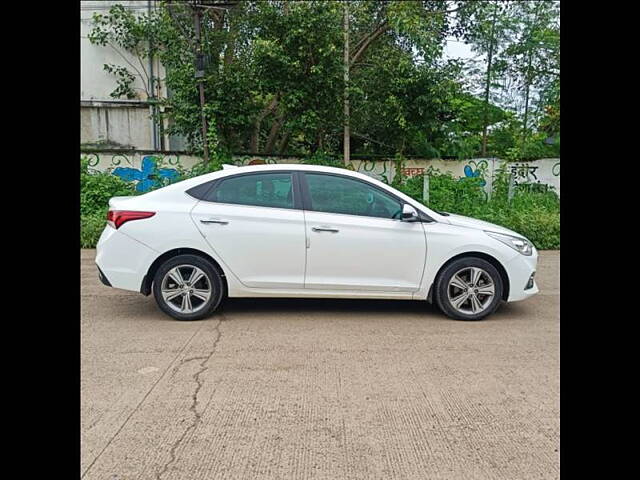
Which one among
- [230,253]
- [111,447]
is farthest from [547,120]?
[111,447]

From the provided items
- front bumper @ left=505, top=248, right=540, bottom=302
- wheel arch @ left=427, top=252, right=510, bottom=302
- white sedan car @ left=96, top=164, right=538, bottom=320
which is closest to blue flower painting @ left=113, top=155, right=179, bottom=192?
white sedan car @ left=96, top=164, right=538, bottom=320

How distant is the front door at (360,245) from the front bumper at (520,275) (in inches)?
38.0

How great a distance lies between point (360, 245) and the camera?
5.56m

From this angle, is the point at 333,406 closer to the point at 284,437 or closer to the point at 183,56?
the point at 284,437

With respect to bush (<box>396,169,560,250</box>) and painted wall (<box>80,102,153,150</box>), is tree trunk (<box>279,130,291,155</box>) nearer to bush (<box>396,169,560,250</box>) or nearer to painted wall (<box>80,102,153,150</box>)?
bush (<box>396,169,560,250</box>)

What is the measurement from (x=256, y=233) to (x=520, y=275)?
2790 millimetres

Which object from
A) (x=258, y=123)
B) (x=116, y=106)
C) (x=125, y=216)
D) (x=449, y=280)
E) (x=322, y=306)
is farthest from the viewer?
(x=116, y=106)

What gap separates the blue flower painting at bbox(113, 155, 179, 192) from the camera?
13320mm

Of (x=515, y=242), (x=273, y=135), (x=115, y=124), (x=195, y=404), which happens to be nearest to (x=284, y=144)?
(x=273, y=135)

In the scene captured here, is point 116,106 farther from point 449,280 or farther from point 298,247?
point 449,280

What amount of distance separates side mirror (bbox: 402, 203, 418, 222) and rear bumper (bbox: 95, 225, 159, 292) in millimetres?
2536

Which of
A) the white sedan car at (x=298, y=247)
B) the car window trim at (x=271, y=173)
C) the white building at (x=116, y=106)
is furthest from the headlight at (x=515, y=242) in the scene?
the white building at (x=116, y=106)

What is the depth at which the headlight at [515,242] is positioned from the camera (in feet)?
18.8

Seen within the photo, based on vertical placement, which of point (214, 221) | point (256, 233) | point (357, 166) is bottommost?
point (256, 233)
